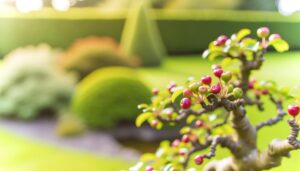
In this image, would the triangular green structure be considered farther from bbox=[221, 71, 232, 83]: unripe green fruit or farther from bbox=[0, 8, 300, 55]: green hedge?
bbox=[221, 71, 232, 83]: unripe green fruit

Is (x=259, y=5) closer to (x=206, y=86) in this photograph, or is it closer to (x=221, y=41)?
(x=221, y=41)

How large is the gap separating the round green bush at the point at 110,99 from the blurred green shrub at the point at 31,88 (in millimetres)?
367

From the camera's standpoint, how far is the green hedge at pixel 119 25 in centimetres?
561

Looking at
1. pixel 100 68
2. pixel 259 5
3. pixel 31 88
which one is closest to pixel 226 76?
pixel 31 88

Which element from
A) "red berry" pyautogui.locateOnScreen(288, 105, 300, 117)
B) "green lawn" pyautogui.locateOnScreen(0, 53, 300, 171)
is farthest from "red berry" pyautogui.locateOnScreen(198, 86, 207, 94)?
"green lawn" pyautogui.locateOnScreen(0, 53, 300, 171)

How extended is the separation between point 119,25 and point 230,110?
5236mm

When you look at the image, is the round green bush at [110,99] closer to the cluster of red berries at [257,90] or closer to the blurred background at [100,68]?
the blurred background at [100,68]

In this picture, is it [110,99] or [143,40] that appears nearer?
[110,99]

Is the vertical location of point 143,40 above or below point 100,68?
above

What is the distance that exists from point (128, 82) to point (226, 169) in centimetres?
302

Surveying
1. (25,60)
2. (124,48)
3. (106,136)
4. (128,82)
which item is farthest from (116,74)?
(124,48)

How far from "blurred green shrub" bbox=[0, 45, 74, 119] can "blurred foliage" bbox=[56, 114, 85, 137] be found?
0.24 m

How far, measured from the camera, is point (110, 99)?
3973 mm

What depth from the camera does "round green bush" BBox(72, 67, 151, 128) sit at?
396 cm
